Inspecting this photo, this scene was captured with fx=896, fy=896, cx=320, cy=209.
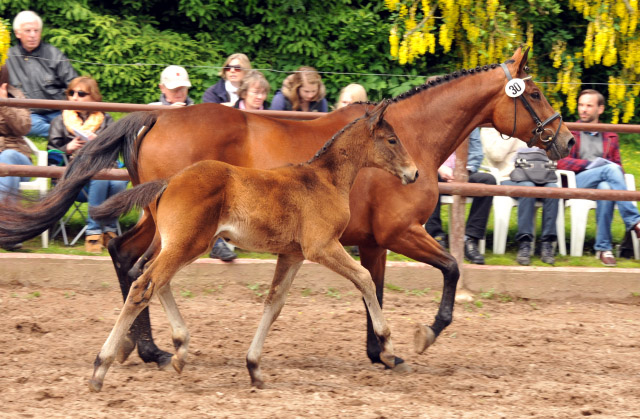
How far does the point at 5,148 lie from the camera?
7.51 meters

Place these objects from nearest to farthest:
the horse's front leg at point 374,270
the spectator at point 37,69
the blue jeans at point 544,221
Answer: the horse's front leg at point 374,270 < the blue jeans at point 544,221 < the spectator at point 37,69

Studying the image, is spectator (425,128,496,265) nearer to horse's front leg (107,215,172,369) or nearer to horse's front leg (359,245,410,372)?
horse's front leg (359,245,410,372)

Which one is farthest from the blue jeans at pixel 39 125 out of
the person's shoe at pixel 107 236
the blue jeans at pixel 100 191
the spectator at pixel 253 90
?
the spectator at pixel 253 90

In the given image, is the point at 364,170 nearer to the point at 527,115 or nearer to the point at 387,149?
the point at 387,149

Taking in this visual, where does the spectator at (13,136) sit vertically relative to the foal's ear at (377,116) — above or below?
below

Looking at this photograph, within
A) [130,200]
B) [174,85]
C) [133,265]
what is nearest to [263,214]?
[130,200]

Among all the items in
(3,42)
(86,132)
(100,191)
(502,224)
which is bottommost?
(502,224)

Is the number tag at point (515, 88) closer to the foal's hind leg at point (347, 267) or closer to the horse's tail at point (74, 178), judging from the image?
the foal's hind leg at point (347, 267)

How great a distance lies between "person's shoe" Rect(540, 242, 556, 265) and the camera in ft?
25.7

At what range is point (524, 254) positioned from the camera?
781cm

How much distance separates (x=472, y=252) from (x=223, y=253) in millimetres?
2190

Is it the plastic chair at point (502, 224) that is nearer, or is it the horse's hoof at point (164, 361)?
the horse's hoof at point (164, 361)

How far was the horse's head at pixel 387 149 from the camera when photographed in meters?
5.14

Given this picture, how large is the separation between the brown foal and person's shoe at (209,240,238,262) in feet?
6.74
